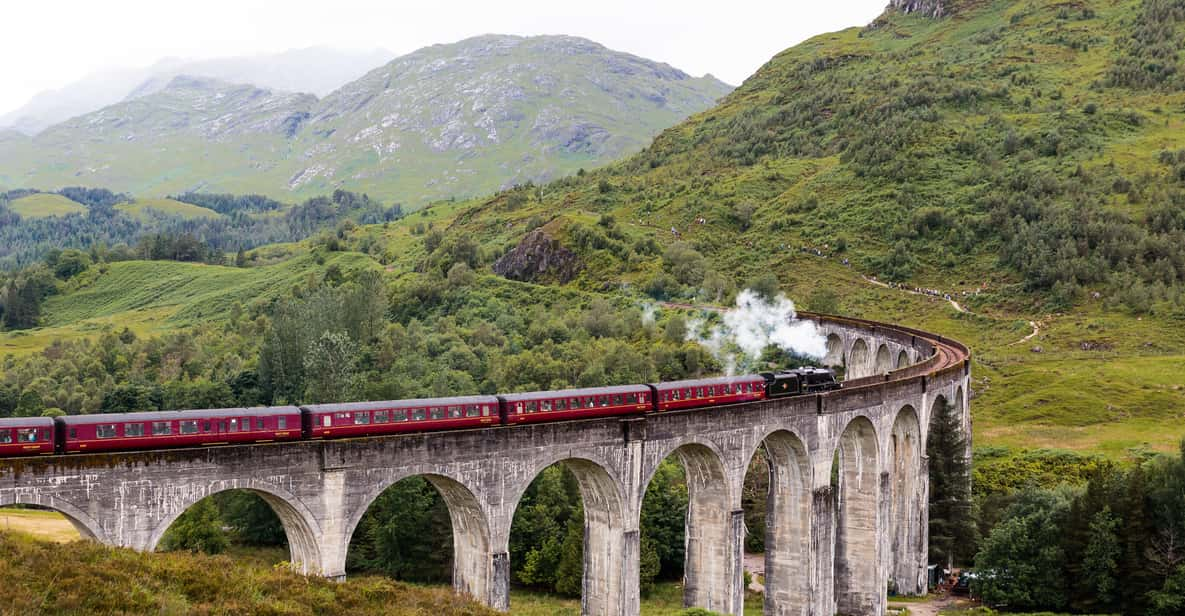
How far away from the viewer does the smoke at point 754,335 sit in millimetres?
95625

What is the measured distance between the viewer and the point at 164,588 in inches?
975

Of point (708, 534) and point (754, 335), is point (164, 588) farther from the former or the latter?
point (754, 335)

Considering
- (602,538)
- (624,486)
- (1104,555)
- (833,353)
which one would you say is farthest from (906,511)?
(833,353)

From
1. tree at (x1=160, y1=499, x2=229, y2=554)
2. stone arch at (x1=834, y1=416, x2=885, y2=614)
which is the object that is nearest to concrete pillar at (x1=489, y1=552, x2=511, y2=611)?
stone arch at (x1=834, y1=416, x2=885, y2=614)

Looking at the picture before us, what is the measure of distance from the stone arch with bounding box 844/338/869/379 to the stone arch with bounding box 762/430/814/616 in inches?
1950

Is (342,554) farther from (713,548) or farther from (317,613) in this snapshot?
(713,548)

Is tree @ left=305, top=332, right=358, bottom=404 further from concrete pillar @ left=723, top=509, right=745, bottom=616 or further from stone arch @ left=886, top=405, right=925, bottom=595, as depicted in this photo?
concrete pillar @ left=723, top=509, right=745, bottom=616

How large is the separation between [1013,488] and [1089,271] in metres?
60.9

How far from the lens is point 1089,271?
11875 centimetres

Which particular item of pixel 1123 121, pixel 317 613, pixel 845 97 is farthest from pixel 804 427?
pixel 845 97

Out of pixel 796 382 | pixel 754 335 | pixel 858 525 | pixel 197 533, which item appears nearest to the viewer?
pixel 796 382

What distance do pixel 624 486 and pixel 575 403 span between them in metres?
4.12

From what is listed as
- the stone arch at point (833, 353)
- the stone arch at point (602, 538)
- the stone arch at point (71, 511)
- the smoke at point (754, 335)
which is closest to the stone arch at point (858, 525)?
the stone arch at point (602, 538)

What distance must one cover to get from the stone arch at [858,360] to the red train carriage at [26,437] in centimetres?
8017
